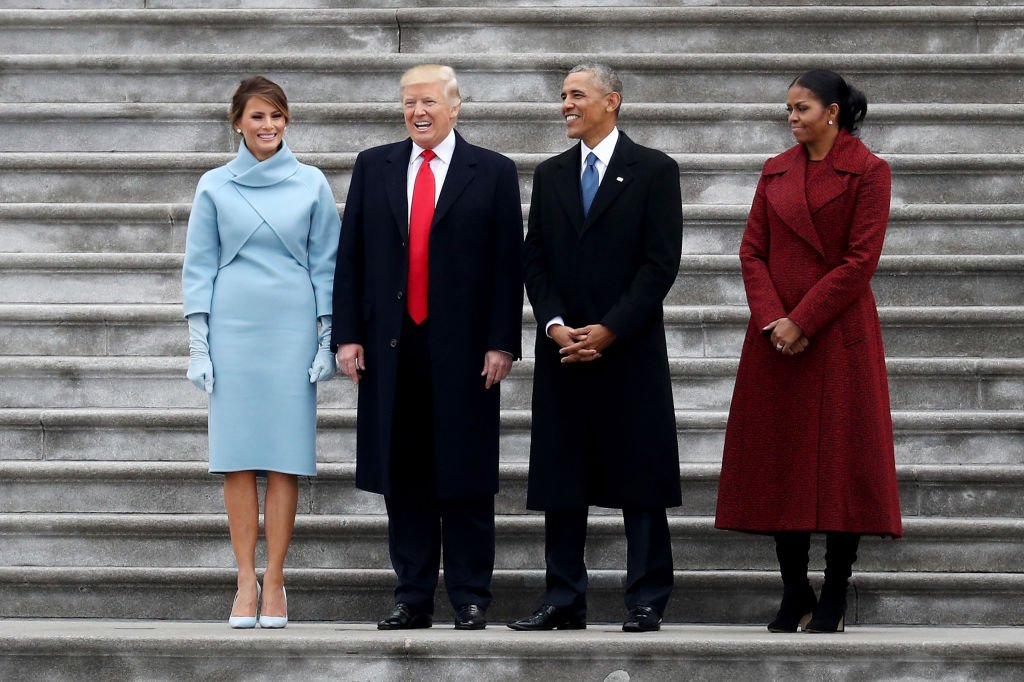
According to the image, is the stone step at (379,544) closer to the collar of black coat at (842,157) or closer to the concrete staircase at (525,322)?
the concrete staircase at (525,322)

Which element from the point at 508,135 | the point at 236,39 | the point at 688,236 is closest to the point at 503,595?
the point at 688,236

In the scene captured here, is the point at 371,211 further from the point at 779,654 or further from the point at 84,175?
the point at 84,175

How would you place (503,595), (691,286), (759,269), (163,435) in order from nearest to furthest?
(759,269) → (503,595) → (163,435) → (691,286)

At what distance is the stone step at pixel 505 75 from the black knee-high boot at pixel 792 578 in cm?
→ 302

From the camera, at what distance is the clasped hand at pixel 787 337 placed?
5113 mm

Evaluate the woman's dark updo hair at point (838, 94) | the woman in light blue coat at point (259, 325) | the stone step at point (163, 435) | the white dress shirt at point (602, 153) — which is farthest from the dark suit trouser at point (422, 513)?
the woman's dark updo hair at point (838, 94)

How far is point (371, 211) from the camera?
540cm

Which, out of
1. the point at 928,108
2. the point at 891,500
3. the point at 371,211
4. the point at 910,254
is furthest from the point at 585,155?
the point at 928,108

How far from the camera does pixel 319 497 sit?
6.05 meters

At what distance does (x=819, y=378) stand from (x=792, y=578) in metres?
0.64

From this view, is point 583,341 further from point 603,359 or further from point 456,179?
point 456,179

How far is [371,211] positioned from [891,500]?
193 cm

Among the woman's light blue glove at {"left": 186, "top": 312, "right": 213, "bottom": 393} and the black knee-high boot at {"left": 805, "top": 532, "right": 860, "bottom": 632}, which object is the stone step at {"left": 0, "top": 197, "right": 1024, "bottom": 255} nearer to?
the woman's light blue glove at {"left": 186, "top": 312, "right": 213, "bottom": 393}

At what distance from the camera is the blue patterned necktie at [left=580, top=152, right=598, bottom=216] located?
5.36 metres
